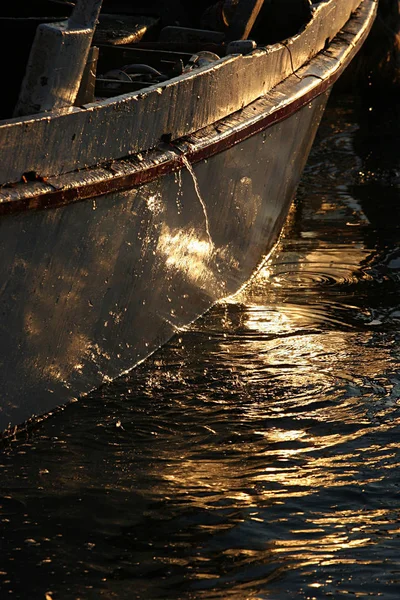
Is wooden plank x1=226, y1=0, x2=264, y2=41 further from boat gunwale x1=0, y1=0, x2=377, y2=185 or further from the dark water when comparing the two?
the dark water

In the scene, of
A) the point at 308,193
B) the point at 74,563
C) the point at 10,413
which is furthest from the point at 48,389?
the point at 308,193

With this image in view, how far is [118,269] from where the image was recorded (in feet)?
14.7

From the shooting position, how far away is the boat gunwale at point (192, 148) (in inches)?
147

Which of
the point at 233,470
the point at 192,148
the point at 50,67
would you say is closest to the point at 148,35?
the point at 192,148

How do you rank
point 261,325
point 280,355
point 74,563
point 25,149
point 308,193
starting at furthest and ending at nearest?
point 308,193, point 261,325, point 280,355, point 25,149, point 74,563

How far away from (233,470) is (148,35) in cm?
389

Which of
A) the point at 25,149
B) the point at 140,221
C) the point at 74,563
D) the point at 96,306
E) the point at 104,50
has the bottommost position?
the point at 74,563

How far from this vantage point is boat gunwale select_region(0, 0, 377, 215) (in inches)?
147

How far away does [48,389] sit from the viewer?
425cm

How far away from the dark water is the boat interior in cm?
129

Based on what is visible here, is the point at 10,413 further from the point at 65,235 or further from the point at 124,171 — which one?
the point at 124,171

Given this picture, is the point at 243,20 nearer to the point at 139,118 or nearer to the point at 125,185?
the point at 139,118

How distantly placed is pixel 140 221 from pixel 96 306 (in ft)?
1.35

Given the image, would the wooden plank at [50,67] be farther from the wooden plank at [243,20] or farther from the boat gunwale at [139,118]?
the wooden plank at [243,20]
